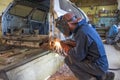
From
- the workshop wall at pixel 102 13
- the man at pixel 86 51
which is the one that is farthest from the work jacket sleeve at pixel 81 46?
the workshop wall at pixel 102 13

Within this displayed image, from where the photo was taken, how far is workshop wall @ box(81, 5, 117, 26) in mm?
12938

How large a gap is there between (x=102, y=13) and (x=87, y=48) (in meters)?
11.7

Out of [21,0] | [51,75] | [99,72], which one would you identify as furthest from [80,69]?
[21,0]

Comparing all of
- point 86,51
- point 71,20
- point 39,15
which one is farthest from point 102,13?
point 86,51

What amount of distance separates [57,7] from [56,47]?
1.05m

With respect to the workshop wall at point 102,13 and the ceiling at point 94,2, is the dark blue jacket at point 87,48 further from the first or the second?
the ceiling at point 94,2

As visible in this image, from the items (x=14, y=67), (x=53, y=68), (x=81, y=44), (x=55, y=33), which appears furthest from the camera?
(x=53, y=68)

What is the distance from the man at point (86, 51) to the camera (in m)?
2.29

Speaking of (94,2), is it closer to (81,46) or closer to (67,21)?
(67,21)

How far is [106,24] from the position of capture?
13016 millimetres

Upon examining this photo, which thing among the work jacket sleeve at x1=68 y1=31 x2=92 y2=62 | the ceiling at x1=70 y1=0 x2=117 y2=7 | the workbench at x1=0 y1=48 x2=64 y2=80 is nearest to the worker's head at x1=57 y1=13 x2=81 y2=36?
the work jacket sleeve at x1=68 y1=31 x2=92 y2=62

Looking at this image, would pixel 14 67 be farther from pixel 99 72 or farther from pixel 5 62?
pixel 99 72

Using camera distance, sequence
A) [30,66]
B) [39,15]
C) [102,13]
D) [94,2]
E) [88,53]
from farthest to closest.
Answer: [94,2] → [102,13] → [39,15] → [30,66] → [88,53]

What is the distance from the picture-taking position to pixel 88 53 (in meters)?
2.40
